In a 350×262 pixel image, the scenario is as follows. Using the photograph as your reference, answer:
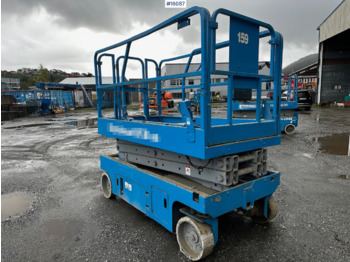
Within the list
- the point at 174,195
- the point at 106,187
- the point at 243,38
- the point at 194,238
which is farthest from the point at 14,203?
the point at 243,38

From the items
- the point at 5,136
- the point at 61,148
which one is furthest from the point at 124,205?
the point at 5,136

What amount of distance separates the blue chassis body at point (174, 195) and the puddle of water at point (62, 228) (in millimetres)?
801

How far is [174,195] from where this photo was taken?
8.92 ft

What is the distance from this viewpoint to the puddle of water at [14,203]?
12.9 ft

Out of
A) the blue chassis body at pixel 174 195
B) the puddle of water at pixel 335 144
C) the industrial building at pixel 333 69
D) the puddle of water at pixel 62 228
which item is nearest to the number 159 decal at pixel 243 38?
the blue chassis body at pixel 174 195

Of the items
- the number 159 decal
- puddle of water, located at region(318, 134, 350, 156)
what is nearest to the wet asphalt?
puddle of water, located at region(318, 134, 350, 156)

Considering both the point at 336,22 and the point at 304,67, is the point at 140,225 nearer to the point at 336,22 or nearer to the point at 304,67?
the point at 336,22

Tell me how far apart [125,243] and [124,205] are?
3.66 ft

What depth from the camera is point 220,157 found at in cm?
248

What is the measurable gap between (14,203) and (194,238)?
360cm

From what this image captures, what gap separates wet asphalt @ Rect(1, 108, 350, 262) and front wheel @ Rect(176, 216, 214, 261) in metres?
0.13

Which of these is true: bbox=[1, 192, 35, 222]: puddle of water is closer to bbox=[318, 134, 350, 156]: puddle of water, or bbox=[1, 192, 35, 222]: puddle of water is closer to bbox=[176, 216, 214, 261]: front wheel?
bbox=[176, 216, 214, 261]: front wheel

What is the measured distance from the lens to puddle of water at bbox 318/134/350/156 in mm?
7141

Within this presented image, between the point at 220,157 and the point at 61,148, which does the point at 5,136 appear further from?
the point at 220,157
